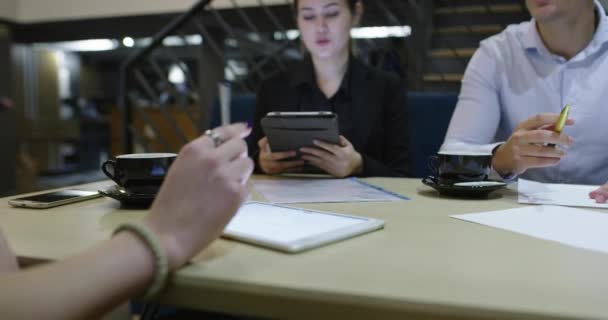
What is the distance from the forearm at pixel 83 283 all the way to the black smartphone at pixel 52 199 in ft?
1.27

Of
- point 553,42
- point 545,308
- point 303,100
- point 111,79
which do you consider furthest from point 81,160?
point 545,308

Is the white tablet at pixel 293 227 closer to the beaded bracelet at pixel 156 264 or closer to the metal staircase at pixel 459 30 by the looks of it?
the beaded bracelet at pixel 156 264

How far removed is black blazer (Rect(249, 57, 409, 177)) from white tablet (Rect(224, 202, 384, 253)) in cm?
72

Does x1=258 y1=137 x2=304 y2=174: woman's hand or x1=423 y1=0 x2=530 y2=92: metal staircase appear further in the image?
x1=423 y1=0 x2=530 y2=92: metal staircase

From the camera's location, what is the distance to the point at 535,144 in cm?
92

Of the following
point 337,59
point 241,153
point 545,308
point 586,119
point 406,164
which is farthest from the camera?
point 337,59

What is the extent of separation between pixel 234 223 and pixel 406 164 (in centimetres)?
88

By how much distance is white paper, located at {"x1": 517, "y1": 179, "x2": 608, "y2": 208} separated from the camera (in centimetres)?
81

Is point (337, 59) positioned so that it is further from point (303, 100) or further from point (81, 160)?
point (81, 160)

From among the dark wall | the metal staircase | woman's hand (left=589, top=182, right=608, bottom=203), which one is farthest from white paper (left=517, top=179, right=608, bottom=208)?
the dark wall

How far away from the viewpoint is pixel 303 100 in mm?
1553

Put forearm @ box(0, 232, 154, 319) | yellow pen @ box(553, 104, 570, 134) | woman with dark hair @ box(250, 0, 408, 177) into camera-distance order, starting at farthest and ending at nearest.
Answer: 1. woman with dark hair @ box(250, 0, 408, 177)
2. yellow pen @ box(553, 104, 570, 134)
3. forearm @ box(0, 232, 154, 319)

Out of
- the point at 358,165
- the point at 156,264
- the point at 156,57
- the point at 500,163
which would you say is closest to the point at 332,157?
the point at 358,165

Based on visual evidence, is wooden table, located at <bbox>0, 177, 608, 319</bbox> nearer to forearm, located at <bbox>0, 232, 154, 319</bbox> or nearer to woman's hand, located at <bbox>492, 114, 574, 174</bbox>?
forearm, located at <bbox>0, 232, 154, 319</bbox>
